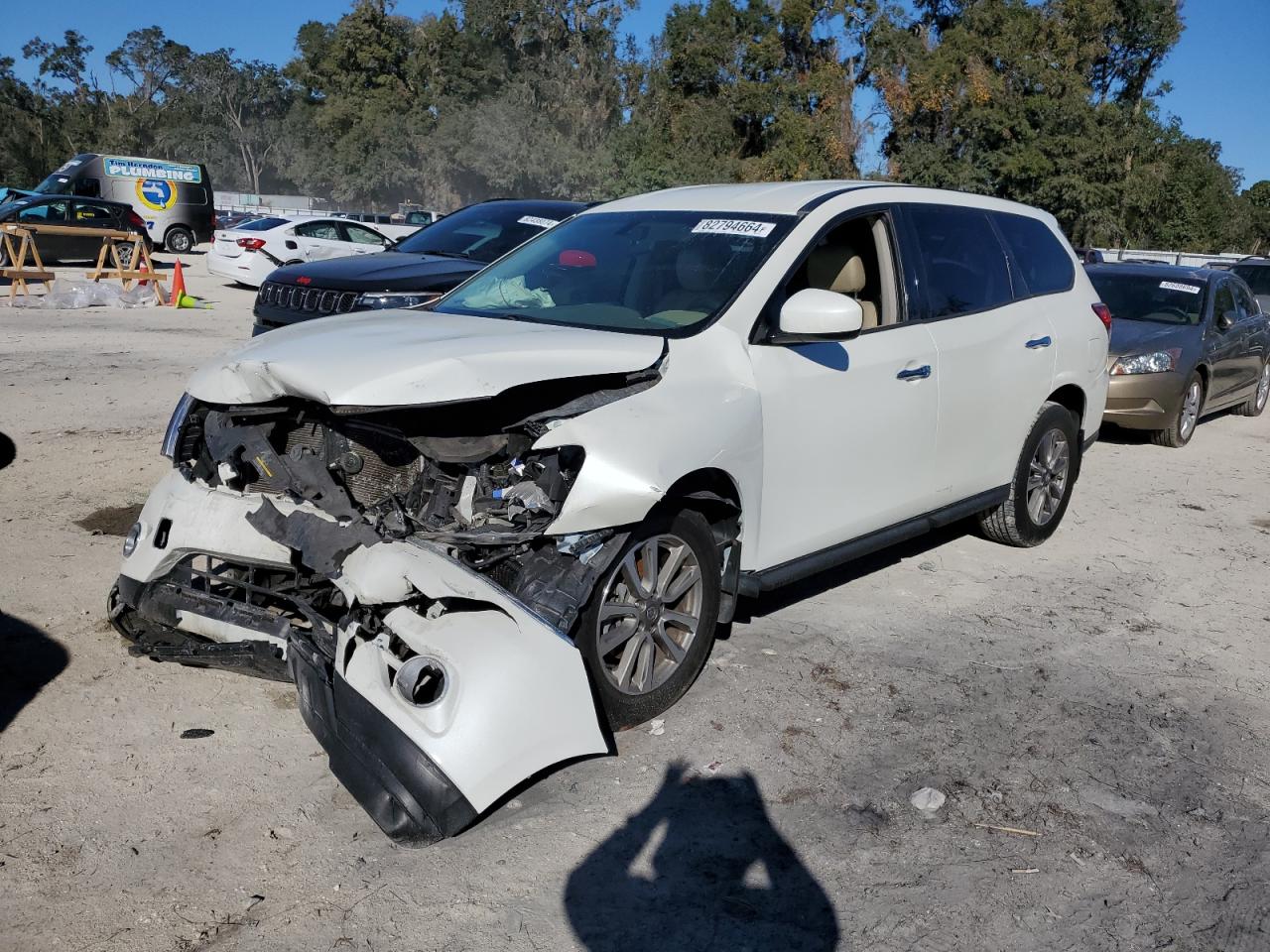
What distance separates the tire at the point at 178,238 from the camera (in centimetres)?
3334

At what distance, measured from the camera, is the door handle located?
4.82 m

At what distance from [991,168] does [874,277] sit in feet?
138

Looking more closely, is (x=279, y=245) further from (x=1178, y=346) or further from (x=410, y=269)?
(x=1178, y=346)

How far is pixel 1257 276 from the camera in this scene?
17.7 metres

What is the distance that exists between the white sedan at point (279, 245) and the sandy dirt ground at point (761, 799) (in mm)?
16752

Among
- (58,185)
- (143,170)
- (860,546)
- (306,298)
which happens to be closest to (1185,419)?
(860,546)

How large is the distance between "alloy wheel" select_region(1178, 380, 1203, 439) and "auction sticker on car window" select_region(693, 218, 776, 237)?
6.95 meters

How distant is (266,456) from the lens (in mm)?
3916

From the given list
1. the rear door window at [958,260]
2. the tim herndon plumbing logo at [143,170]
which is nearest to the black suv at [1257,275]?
the rear door window at [958,260]

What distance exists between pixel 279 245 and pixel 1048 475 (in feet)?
60.6

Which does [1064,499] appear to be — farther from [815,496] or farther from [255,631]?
[255,631]

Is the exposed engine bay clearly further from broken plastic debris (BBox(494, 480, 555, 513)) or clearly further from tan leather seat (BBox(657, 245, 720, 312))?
tan leather seat (BBox(657, 245, 720, 312))

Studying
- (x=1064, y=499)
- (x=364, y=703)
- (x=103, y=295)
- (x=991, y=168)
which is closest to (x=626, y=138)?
(x=991, y=168)

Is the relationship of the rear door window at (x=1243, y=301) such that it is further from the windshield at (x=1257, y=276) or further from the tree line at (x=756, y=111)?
the tree line at (x=756, y=111)
